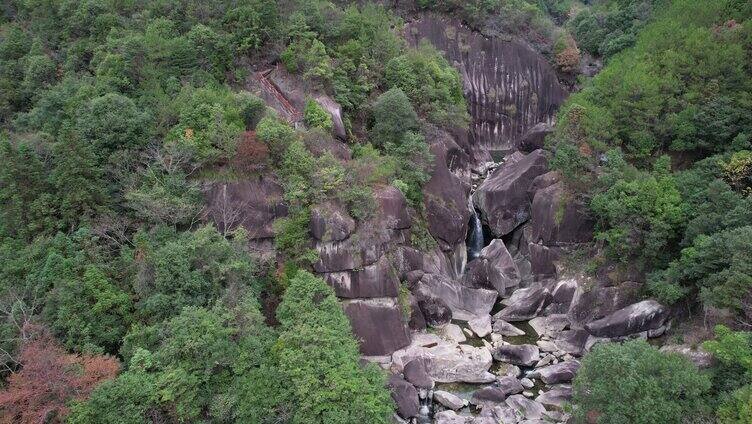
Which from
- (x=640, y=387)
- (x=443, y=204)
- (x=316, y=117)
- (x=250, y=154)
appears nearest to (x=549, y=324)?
(x=443, y=204)

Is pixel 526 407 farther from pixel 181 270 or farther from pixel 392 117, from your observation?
pixel 392 117

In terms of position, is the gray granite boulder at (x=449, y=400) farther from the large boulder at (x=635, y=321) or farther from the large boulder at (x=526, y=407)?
the large boulder at (x=635, y=321)

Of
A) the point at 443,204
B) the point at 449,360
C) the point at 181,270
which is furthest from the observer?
the point at 443,204

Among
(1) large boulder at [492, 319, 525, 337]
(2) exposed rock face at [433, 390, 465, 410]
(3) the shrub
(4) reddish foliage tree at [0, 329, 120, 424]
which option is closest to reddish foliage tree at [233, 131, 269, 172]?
(3) the shrub

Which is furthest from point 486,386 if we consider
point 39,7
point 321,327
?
point 39,7

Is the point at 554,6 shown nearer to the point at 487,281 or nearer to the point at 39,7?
the point at 487,281

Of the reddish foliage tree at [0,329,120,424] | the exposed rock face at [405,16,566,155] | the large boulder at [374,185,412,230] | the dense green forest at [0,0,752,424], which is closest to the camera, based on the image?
the reddish foliage tree at [0,329,120,424]

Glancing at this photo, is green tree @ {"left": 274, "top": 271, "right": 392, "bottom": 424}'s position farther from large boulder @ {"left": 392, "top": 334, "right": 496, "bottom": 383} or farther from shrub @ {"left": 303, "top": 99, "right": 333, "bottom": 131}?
shrub @ {"left": 303, "top": 99, "right": 333, "bottom": 131}
